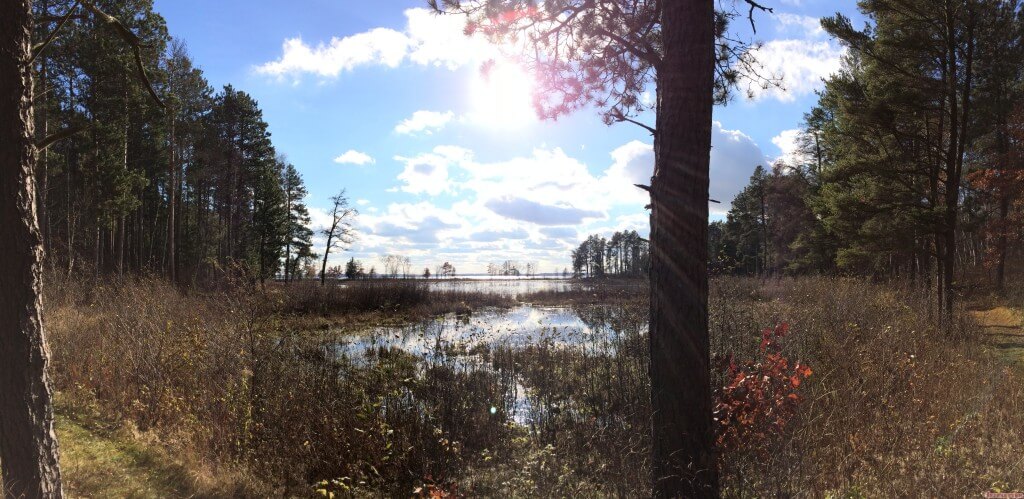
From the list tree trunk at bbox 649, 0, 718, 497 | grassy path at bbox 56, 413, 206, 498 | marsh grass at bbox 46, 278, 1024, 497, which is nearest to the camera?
tree trunk at bbox 649, 0, 718, 497

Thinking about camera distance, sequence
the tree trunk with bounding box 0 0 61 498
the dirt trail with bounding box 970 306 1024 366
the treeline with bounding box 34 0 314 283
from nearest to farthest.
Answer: the tree trunk with bounding box 0 0 61 498, the dirt trail with bounding box 970 306 1024 366, the treeline with bounding box 34 0 314 283

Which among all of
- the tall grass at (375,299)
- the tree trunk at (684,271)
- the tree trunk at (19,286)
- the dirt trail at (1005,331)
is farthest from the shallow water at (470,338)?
the dirt trail at (1005,331)

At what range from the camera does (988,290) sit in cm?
2041

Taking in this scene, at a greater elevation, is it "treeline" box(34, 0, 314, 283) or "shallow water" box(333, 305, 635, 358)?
"treeline" box(34, 0, 314, 283)

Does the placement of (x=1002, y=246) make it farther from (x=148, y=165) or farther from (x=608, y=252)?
(x=608, y=252)

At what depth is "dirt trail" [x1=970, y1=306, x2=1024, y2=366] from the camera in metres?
9.56

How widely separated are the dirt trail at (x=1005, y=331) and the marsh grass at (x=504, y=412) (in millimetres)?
1714

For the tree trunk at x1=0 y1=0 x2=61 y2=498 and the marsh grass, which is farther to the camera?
the marsh grass

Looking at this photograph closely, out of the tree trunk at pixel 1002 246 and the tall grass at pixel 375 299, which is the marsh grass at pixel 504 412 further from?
the tree trunk at pixel 1002 246

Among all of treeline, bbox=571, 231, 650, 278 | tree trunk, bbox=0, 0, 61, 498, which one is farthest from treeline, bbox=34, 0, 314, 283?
treeline, bbox=571, 231, 650, 278

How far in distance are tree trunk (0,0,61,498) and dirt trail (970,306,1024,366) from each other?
13.0m

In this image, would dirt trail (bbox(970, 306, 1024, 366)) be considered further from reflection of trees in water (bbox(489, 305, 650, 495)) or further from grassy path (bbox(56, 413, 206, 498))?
grassy path (bbox(56, 413, 206, 498))

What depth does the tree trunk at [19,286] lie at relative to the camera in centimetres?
269

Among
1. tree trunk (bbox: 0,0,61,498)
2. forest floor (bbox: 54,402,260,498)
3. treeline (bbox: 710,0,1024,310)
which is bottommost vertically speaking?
forest floor (bbox: 54,402,260,498)
